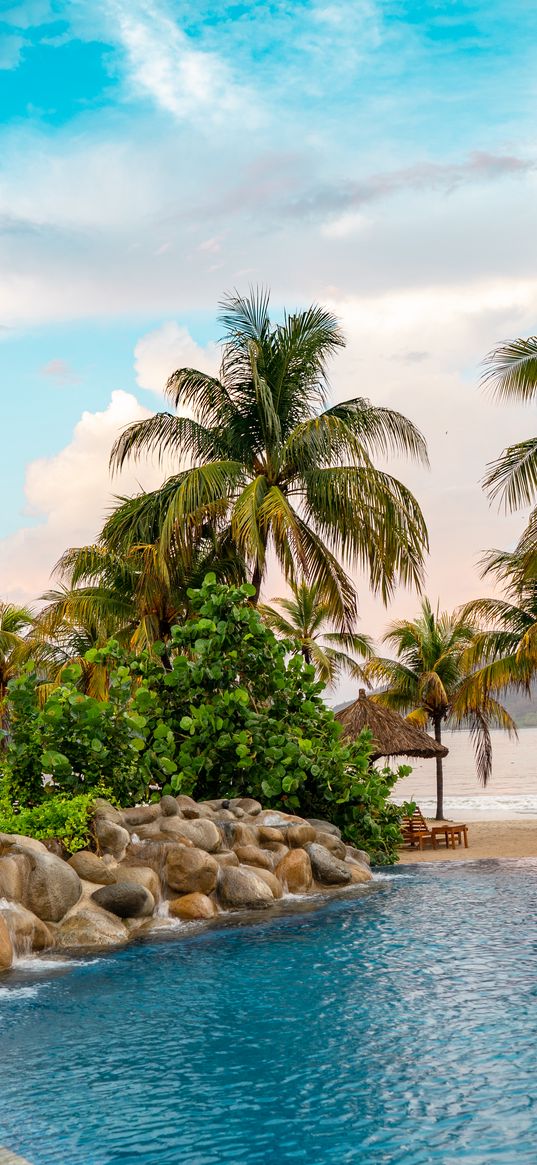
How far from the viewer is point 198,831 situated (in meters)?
12.2

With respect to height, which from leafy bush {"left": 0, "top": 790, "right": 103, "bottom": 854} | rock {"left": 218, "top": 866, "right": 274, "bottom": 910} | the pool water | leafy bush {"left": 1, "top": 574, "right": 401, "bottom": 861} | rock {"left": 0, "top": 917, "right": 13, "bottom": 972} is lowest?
the pool water

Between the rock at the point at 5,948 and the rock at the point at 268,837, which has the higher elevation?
the rock at the point at 268,837

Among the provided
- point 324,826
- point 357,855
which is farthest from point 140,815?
point 357,855

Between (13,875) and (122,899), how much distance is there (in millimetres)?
1146

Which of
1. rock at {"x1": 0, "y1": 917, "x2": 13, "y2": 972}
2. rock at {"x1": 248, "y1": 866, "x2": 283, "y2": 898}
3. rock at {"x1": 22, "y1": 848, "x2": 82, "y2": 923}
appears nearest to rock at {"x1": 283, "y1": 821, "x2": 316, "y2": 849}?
rock at {"x1": 248, "y1": 866, "x2": 283, "y2": 898}

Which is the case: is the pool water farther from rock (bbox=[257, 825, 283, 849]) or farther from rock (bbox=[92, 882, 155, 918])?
rock (bbox=[257, 825, 283, 849])

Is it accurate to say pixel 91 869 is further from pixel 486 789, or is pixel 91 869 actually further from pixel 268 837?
pixel 486 789

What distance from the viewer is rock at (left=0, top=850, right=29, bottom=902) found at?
10.2 m

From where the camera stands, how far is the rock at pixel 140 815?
12.4m

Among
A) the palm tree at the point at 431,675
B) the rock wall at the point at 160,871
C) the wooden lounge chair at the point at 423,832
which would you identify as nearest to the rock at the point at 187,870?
the rock wall at the point at 160,871

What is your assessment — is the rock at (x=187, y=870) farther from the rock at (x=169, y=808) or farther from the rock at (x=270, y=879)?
the rock at (x=169, y=808)

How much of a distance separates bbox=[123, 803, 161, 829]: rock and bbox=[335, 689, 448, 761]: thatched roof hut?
9.86 meters

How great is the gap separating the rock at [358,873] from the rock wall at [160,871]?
0.7 inches

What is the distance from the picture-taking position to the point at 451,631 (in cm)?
3172
